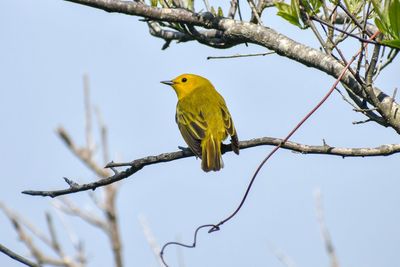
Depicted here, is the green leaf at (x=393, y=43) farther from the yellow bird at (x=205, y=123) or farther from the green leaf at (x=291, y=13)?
the yellow bird at (x=205, y=123)

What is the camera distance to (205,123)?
694 cm

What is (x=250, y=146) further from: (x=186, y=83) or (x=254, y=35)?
(x=186, y=83)

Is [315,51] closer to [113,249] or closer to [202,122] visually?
[202,122]

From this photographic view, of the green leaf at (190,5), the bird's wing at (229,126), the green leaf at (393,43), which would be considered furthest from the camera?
the bird's wing at (229,126)

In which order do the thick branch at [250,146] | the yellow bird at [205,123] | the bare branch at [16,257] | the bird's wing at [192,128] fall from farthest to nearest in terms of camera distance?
the bird's wing at [192,128] < the yellow bird at [205,123] < the thick branch at [250,146] < the bare branch at [16,257]

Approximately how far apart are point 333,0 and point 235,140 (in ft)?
6.56

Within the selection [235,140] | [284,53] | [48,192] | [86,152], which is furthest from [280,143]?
[86,152]

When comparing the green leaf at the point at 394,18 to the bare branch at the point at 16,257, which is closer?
the bare branch at the point at 16,257

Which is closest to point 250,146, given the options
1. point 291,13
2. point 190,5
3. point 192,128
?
point 291,13

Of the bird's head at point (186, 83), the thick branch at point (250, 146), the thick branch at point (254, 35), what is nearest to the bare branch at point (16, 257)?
the thick branch at point (250, 146)

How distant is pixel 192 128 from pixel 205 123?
135mm

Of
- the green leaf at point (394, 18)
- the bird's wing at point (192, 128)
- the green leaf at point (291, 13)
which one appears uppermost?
the green leaf at point (291, 13)

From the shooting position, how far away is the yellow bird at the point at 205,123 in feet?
20.6

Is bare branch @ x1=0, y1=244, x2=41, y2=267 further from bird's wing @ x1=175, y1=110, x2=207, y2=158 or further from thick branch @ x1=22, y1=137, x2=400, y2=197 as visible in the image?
bird's wing @ x1=175, y1=110, x2=207, y2=158
